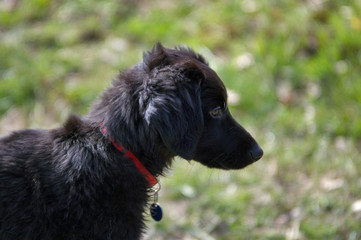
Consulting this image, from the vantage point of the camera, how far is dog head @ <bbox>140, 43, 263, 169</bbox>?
266cm

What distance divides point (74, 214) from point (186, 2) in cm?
420

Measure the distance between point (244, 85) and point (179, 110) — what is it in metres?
2.66

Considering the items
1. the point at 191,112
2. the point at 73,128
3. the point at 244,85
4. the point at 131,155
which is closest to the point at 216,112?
the point at 191,112

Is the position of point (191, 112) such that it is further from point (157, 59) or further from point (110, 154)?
point (110, 154)

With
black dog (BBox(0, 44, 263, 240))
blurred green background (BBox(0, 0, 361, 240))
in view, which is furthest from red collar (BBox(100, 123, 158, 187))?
blurred green background (BBox(0, 0, 361, 240))

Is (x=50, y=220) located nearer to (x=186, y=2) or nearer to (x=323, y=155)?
(x=323, y=155)

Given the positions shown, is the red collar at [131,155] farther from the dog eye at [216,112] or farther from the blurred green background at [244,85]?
the blurred green background at [244,85]

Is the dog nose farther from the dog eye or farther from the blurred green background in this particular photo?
the blurred green background

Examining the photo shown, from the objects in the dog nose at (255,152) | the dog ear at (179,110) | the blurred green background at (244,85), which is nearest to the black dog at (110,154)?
the dog ear at (179,110)

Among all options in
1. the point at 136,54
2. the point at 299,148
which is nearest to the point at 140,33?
the point at 136,54

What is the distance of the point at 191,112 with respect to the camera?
2.78m

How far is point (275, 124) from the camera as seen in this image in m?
4.88

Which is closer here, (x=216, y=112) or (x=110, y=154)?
(x=110, y=154)

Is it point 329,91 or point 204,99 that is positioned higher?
point 329,91
